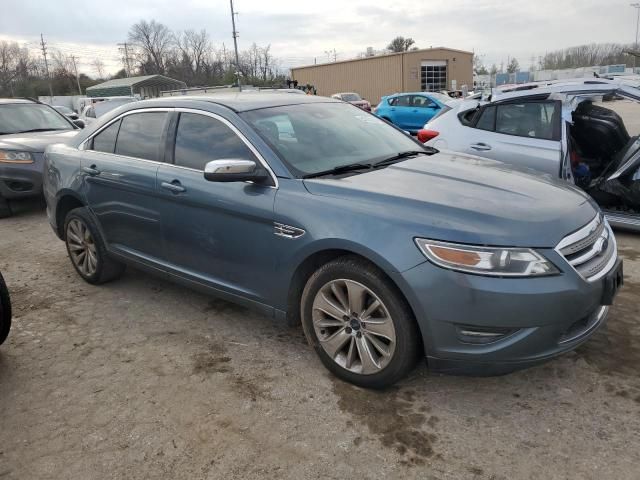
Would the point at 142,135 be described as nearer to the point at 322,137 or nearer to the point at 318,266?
the point at 322,137

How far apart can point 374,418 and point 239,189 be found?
1588mm

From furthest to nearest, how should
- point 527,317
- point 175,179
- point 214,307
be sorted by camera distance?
point 214,307 < point 175,179 < point 527,317

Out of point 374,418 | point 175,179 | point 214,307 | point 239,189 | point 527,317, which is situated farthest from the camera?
point 214,307

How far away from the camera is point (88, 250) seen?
4668mm

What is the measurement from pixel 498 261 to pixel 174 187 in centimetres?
225

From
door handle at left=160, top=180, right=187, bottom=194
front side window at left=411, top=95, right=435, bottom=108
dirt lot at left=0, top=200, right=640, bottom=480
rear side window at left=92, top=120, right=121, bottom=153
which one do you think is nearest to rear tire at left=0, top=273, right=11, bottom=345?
dirt lot at left=0, top=200, right=640, bottom=480

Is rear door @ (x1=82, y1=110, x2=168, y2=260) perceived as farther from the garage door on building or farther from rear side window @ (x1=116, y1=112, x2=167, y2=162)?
the garage door on building

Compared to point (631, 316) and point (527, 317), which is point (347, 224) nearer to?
point (527, 317)

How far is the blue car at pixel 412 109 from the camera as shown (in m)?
18.8

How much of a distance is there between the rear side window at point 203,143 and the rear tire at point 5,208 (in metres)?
5.35

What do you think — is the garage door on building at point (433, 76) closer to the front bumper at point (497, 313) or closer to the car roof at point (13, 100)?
the car roof at point (13, 100)

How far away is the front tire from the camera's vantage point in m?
2.68

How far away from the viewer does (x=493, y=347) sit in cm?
252

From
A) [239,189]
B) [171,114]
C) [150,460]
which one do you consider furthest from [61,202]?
[150,460]
